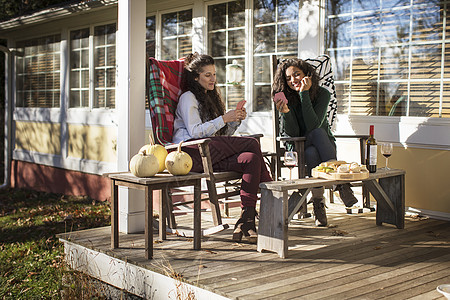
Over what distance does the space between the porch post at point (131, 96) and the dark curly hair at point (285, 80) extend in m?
1.09

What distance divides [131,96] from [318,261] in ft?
5.94

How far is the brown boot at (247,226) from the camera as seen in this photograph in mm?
3889

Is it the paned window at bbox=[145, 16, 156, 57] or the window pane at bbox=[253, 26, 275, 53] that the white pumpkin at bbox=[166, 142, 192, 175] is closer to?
the window pane at bbox=[253, 26, 275, 53]

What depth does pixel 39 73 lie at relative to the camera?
983cm

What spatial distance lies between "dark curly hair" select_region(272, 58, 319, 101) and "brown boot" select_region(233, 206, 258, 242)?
1.26 m

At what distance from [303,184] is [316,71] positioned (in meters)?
1.63

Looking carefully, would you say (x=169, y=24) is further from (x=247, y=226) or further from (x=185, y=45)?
(x=247, y=226)

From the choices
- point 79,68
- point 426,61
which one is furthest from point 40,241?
point 426,61

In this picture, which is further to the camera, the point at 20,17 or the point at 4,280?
the point at 20,17

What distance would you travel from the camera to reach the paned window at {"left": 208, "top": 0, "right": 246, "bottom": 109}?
6.36 metres

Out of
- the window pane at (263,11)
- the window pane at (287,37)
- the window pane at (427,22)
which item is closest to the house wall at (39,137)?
the window pane at (263,11)

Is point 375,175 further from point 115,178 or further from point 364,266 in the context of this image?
point 115,178

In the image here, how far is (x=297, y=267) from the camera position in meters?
3.37

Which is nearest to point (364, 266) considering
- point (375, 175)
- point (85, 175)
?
point (375, 175)
